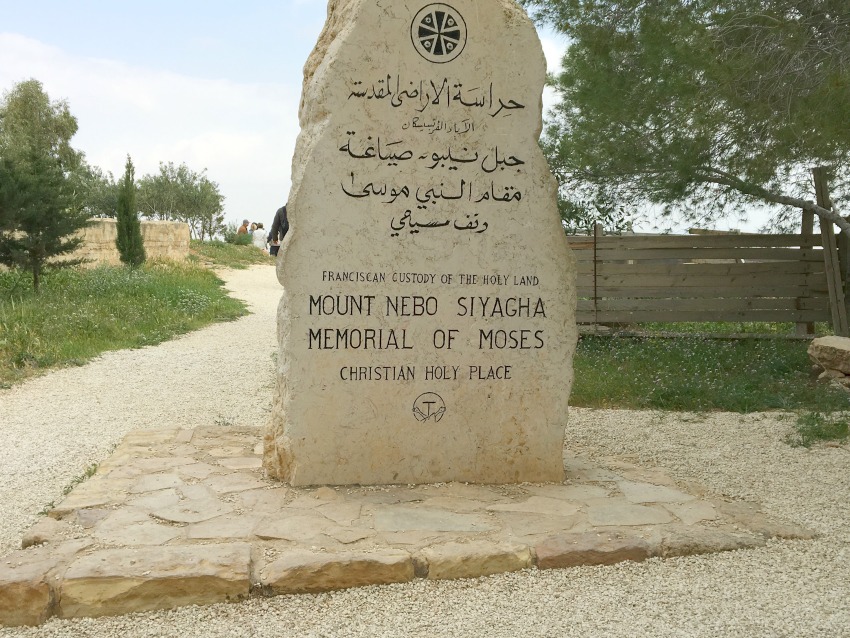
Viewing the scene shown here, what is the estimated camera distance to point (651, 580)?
11.9 ft

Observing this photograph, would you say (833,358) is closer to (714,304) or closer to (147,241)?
(714,304)

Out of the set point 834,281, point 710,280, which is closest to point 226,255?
point 710,280

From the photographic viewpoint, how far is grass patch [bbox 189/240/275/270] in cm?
2494

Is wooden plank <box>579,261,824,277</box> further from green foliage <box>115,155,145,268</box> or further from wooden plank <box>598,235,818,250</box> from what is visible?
green foliage <box>115,155,145,268</box>

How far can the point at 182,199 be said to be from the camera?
137 feet

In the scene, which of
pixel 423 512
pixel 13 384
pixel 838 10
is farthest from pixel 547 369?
pixel 13 384

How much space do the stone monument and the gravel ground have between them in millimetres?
1187

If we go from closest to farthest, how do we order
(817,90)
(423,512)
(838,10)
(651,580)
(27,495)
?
(651,580) < (423,512) < (27,495) < (817,90) < (838,10)

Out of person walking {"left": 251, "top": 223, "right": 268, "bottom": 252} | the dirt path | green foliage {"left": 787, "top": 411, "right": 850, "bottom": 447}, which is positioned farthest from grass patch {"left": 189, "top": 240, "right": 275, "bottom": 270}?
green foliage {"left": 787, "top": 411, "right": 850, "bottom": 447}

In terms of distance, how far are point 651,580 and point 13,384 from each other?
7.50 metres

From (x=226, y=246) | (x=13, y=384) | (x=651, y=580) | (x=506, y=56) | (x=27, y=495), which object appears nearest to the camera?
(x=651, y=580)

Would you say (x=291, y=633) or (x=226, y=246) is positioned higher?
(x=226, y=246)

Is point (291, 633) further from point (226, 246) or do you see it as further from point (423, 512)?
point (226, 246)

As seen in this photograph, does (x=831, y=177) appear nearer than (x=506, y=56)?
No
